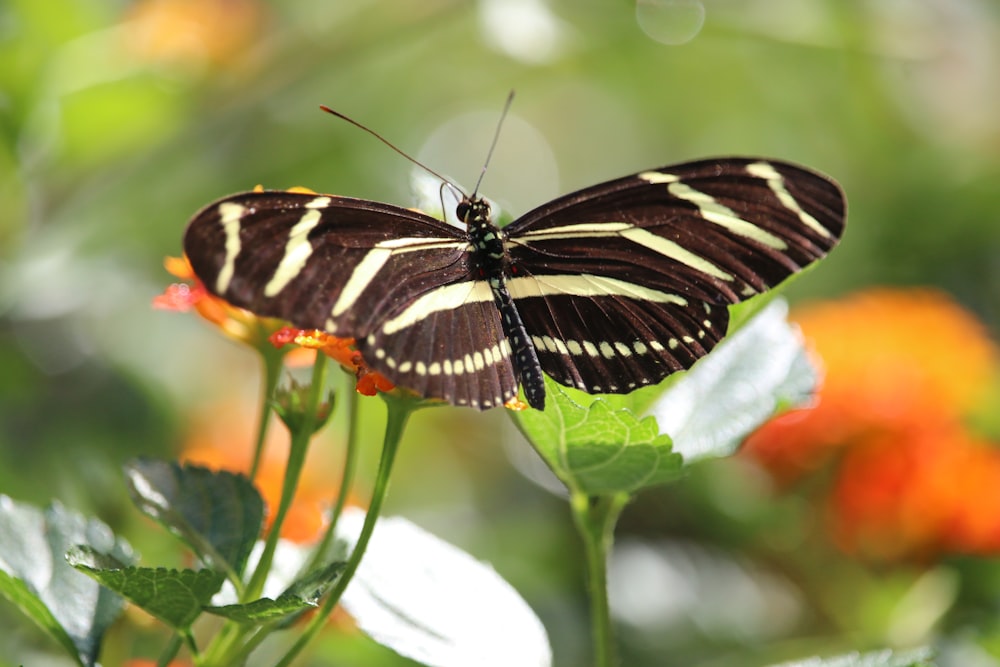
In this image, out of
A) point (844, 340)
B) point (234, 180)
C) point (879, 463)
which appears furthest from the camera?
point (234, 180)

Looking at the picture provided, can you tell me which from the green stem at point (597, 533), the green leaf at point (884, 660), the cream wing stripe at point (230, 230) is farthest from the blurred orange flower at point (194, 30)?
the green leaf at point (884, 660)

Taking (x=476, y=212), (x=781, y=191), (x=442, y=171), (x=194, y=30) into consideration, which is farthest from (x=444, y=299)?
(x=442, y=171)

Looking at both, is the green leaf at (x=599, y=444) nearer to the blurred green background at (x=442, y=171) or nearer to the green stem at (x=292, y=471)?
the green stem at (x=292, y=471)

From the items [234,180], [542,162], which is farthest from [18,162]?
[542,162]

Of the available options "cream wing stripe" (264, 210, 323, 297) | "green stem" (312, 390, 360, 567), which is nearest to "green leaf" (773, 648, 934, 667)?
"green stem" (312, 390, 360, 567)

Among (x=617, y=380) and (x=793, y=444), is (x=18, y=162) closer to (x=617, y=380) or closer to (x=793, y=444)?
(x=617, y=380)

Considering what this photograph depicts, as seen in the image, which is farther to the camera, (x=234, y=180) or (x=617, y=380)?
(x=234, y=180)
